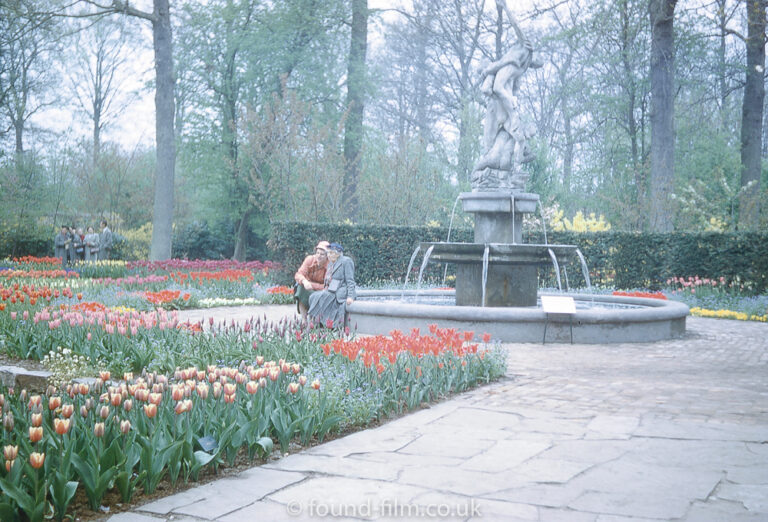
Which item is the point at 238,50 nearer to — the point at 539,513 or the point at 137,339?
the point at 137,339

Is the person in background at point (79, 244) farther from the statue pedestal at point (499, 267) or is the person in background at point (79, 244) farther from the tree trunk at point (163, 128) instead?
the statue pedestal at point (499, 267)

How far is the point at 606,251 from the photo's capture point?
58.0ft

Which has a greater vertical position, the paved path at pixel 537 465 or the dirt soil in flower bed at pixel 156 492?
the paved path at pixel 537 465

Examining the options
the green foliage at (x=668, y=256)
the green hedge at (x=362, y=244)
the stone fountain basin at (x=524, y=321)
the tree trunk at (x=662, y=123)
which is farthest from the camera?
the tree trunk at (x=662, y=123)

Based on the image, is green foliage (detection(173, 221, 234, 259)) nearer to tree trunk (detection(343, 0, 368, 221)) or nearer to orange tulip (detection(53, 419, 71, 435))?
tree trunk (detection(343, 0, 368, 221))

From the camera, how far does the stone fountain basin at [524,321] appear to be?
31.6 feet

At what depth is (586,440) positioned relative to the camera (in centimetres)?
471

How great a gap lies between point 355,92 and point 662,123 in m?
12.3

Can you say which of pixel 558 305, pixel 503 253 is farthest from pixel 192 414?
pixel 503 253

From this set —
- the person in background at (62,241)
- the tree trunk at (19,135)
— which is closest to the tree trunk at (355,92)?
the person in background at (62,241)

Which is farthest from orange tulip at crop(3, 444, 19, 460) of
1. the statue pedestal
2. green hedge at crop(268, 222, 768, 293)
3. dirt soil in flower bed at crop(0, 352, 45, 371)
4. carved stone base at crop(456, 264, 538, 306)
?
green hedge at crop(268, 222, 768, 293)

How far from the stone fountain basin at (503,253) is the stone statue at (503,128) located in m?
1.71

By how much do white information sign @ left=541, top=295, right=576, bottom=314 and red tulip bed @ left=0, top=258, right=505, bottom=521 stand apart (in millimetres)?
988

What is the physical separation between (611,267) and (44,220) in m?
23.3
